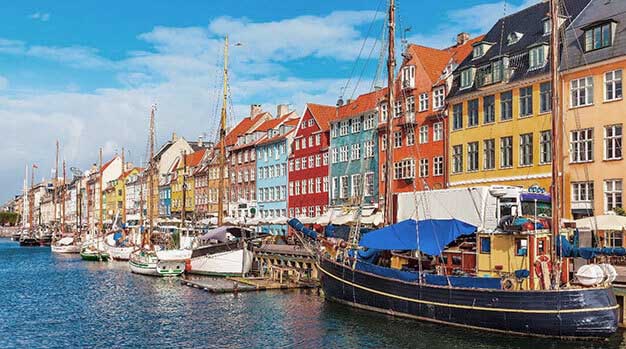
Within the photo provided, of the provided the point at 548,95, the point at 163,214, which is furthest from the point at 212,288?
the point at 163,214

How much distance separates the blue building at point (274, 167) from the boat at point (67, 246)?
29.8 metres

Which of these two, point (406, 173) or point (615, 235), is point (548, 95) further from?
point (406, 173)

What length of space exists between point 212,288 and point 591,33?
2847 cm

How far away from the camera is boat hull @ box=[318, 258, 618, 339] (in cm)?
2538

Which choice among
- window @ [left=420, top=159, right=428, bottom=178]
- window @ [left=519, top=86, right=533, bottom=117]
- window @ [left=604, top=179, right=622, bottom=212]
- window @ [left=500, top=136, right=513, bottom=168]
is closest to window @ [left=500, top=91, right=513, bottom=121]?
window @ [left=519, top=86, right=533, bottom=117]

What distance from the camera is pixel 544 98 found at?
44.6 m

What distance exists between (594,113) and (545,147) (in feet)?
13.1

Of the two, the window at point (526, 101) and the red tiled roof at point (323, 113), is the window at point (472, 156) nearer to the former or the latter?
the window at point (526, 101)

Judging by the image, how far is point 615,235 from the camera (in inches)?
1489

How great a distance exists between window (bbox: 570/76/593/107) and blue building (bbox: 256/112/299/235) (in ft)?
136

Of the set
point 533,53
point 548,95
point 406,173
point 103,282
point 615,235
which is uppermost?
point 533,53

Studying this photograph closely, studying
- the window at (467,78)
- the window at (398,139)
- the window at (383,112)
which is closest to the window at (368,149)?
the window at (383,112)

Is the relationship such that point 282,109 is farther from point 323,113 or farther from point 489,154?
point 489,154

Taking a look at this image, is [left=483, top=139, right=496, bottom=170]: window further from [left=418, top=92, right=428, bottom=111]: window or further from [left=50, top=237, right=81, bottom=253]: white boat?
[left=50, top=237, right=81, bottom=253]: white boat
